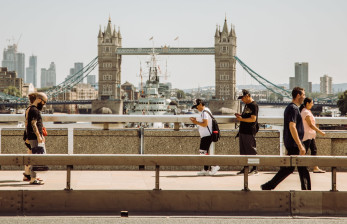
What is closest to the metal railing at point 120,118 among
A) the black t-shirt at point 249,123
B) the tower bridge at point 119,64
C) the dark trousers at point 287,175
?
the black t-shirt at point 249,123

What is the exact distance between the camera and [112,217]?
632 cm

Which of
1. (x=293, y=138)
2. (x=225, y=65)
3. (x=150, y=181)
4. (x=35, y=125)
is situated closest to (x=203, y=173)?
(x=150, y=181)

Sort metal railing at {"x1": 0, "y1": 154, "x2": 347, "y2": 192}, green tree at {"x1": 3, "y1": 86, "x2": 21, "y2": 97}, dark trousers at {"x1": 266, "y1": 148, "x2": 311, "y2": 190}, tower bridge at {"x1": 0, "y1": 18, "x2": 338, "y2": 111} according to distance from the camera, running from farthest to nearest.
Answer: green tree at {"x1": 3, "y1": 86, "x2": 21, "y2": 97}, tower bridge at {"x1": 0, "y1": 18, "x2": 338, "y2": 111}, dark trousers at {"x1": 266, "y1": 148, "x2": 311, "y2": 190}, metal railing at {"x1": 0, "y1": 154, "x2": 347, "y2": 192}

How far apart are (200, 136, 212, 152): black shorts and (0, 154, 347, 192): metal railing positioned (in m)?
2.37

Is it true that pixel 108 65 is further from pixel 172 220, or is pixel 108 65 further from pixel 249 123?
pixel 172 220

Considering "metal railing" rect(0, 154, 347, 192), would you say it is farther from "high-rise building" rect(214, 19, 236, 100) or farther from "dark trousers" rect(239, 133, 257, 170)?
"high-rise building" rect(214, 19, 236, 100)

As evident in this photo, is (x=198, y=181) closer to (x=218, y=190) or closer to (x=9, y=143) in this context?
(x=218, y=190)

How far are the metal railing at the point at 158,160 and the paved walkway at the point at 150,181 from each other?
26.1 inches

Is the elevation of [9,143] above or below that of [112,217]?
above

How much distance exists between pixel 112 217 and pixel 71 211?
0.44 m

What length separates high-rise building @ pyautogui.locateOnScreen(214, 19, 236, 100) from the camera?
486 ft

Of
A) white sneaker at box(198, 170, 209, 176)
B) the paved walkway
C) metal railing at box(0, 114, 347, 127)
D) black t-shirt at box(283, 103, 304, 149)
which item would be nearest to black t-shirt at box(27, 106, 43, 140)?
the paved walkway

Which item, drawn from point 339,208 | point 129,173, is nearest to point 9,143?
point 129,173

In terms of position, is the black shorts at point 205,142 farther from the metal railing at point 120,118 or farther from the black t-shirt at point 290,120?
the black t-shirt at point 290,120
